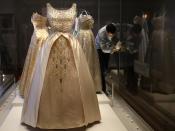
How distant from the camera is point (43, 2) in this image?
3852mm

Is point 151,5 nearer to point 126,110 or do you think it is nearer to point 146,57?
point 146,57

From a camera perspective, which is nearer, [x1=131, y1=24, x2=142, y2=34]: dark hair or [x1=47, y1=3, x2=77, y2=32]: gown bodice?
[x1=47, y1=3, x2=77, y2=32]: gown bodice

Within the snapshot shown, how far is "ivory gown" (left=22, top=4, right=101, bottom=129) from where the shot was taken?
10.0ft

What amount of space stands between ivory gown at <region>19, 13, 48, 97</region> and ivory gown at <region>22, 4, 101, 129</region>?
2.44 feet

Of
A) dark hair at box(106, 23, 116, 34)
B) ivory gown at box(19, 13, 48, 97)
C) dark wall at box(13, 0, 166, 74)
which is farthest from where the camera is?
dark hair at box(106, 23, 116, 34)

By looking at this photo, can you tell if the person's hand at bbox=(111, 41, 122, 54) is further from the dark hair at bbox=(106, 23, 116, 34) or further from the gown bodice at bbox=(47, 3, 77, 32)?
the gown bodice at bbox=(47, 3, 77, 32)

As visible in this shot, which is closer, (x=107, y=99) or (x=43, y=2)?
(x=43, y=2)

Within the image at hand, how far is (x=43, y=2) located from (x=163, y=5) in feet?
4.40

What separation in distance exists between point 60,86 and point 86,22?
1291mm

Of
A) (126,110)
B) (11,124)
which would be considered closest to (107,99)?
(126,110)

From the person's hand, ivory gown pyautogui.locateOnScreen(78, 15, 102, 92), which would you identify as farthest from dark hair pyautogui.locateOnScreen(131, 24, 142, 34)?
ivory gown pyautogui.locateOnScreen(78, 15, 102, 92)

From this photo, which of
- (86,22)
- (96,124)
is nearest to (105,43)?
(86,22)

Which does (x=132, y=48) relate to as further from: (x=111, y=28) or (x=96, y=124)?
(x=96, y=124)

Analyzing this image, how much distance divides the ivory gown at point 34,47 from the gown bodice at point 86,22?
0.43 m
